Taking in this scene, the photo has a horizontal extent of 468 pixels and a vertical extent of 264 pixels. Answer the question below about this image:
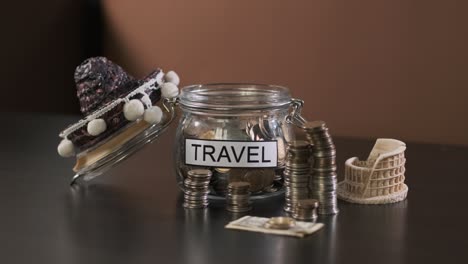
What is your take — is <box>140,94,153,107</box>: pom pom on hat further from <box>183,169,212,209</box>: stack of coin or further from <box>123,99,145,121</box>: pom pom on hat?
<box>183,169,212,209</box>: stack of coin

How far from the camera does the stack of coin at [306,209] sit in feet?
2.85

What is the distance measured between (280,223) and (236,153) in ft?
0.35

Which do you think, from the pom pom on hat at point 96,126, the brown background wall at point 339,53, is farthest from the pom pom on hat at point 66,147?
the brown background wall at point 339,53

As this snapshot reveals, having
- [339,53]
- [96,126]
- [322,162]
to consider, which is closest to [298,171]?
[322,162]

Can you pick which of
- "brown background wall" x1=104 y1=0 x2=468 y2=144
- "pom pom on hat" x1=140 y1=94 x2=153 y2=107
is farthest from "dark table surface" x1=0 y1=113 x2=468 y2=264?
"brown background wall" x1=104 y1=0 x2=468 y2=144

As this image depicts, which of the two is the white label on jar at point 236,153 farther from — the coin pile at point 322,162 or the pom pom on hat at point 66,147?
the pom pom on hat at point 66,147

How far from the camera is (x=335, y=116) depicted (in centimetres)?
187

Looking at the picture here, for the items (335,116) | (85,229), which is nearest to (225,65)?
(335,116)

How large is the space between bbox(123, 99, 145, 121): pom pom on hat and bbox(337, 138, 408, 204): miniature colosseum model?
26cm

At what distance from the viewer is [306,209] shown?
87 centimetres

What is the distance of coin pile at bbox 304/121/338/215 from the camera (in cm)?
89

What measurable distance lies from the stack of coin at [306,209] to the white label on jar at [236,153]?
68 mm

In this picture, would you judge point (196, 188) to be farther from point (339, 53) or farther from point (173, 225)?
point (339, 53)
